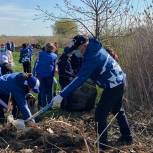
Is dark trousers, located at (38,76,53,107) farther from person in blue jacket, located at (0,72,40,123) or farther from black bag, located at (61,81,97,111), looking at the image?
person in blue jacket, located at (0,72,40,123)

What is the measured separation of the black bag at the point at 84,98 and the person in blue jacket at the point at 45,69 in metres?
0.93

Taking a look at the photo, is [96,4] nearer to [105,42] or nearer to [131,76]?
[105,42]

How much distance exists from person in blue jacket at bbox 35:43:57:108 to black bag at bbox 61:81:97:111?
93 centimetres

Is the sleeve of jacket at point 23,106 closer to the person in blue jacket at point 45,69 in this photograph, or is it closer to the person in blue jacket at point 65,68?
the person in blue jacket at point 65,68

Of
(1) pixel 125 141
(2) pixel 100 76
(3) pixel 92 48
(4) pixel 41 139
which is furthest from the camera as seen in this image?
(1) pixel 125 141

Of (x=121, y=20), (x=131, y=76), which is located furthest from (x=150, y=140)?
(x=121, y=20)

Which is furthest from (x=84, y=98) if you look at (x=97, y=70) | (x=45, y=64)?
(x=97, y=70)

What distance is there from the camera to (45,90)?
459 inches

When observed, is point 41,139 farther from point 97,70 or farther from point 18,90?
point 97,70

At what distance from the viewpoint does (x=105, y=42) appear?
11188 millimetres

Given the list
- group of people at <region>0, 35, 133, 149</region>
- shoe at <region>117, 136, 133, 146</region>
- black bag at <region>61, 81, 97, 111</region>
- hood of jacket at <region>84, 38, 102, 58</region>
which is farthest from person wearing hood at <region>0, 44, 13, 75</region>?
hood of jacket at <region>84, 38, 102, 58</region>

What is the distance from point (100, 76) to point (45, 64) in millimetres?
4472

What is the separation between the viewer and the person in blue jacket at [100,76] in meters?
6.95

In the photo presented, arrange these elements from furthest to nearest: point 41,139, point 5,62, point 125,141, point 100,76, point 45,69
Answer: point 5,62 → point 45,69 → point 125,141 → point 41,139 → point 100,76
